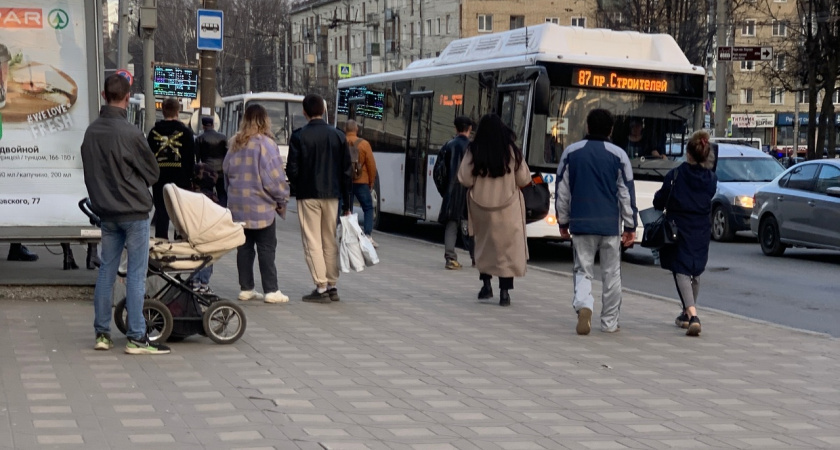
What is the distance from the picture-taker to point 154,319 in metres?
8.84

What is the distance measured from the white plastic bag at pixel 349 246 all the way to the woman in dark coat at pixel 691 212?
295cm

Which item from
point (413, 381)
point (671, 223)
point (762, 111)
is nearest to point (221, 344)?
point (413, 381)

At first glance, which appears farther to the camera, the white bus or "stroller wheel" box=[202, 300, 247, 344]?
the white bus

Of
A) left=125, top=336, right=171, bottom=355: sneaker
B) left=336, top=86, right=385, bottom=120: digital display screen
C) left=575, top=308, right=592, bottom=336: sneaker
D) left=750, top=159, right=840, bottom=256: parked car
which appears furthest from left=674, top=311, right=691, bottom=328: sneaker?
left=336, top=86, right=385, bottom=120: digital display screen

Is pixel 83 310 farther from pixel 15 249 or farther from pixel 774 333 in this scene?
pixel 774 333

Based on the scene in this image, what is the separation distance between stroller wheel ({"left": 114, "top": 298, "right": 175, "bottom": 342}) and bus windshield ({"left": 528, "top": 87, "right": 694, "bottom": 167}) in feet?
28.5

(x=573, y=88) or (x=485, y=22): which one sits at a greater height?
(x=485, y=22)

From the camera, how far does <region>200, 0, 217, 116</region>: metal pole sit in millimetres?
19359

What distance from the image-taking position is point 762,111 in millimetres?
94062

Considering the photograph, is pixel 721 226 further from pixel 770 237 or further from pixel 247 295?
pixel 247 295

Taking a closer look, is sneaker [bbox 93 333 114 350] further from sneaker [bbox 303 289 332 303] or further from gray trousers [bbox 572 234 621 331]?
gray trousers [bbox 572 234 621 331]

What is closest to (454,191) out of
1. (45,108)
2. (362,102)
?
(45,108)

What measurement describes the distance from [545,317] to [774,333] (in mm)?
1959

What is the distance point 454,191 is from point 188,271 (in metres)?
5.90
